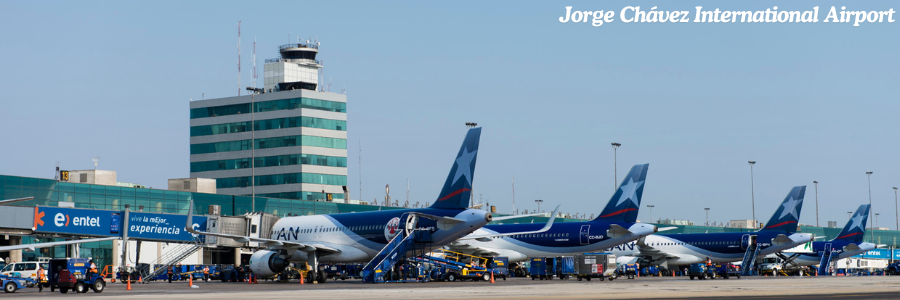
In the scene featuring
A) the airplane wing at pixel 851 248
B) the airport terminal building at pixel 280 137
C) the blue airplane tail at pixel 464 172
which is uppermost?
the airport terminal building at pixel 280 137

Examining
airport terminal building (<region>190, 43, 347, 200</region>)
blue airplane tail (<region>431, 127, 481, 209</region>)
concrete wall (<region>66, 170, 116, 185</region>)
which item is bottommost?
blue airplane tail (<region>431, 127, 481, 209</region>)

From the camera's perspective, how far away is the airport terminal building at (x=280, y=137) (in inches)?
5364

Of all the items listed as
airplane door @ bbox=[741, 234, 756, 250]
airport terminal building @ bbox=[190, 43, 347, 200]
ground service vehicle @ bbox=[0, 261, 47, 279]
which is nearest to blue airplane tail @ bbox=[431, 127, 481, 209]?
ground service vehicle @ bbox=[0, 261, 47, 279]

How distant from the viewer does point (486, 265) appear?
60.5 metres

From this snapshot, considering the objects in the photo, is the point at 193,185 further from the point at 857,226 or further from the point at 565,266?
the point at 857,226

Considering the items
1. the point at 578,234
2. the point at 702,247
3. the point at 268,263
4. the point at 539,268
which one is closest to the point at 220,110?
the point at 702,247

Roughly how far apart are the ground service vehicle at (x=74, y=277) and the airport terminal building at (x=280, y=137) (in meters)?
92.8

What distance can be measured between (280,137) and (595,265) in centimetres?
8456

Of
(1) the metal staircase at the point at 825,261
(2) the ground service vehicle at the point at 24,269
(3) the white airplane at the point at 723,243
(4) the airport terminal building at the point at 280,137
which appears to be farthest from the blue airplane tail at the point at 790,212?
(4) the airport terminal building at the point at 280,137

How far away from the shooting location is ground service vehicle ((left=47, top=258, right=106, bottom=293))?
40375mm

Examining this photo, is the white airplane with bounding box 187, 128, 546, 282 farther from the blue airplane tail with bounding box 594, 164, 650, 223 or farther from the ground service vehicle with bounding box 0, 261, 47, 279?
the blue airplane tail with bounding box 594, 164, 650, 223

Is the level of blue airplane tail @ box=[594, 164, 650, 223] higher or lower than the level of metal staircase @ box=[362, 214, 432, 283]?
higher

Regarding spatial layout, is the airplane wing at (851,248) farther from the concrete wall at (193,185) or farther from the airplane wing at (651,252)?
the concrete wall at (193,185)

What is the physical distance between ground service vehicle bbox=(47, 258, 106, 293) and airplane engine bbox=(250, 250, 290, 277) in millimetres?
14091
